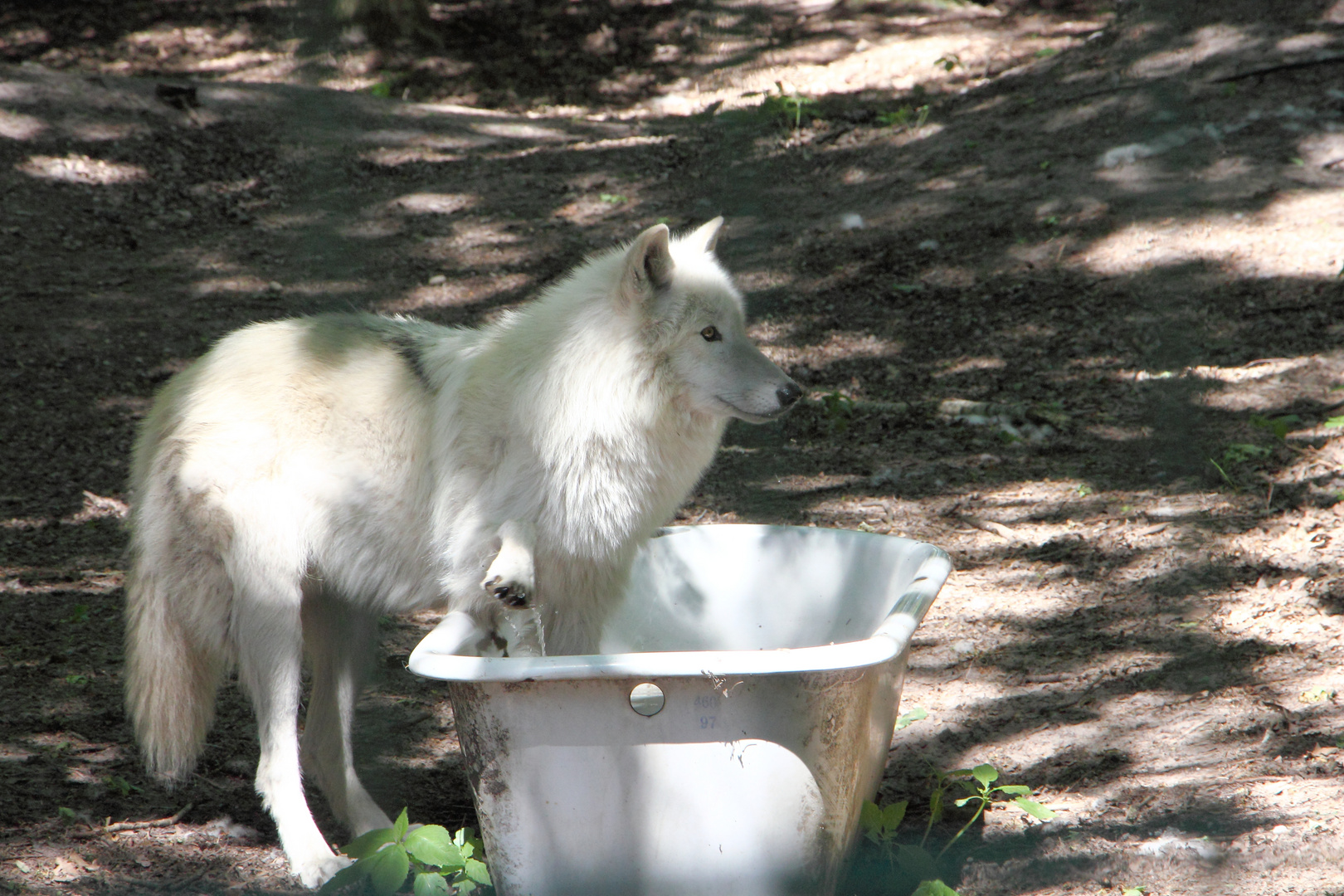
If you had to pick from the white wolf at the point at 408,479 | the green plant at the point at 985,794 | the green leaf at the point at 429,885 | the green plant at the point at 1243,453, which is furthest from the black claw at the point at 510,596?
the green plant at the point at 1243,453

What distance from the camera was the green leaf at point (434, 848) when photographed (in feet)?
7.73

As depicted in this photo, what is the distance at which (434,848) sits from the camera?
93.7 inches

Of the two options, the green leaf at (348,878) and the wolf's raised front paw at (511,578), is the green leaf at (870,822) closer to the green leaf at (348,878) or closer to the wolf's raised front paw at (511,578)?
the wolf's raised front paw at (511,578)

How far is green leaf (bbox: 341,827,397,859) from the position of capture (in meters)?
2.41

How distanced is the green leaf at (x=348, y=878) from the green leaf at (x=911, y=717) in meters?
1.58

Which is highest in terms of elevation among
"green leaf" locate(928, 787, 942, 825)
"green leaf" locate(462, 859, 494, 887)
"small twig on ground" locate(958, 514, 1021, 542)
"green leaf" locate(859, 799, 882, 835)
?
"green leaf" locate(462, 859, 494, 887)

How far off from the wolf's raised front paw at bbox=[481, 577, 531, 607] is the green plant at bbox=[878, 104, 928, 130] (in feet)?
20.9

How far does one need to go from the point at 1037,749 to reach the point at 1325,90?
5.60 meters

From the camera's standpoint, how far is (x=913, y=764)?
326 cm

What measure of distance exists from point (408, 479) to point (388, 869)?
1.03 metres

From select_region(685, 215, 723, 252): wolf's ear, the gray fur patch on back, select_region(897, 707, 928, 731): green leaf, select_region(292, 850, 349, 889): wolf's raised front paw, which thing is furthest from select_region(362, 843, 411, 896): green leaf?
select_region(685, 215, 723, 252): wolf's ear

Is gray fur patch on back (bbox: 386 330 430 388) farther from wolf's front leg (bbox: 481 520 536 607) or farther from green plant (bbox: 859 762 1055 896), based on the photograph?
green plant (bbox: 859 762 1055 896)

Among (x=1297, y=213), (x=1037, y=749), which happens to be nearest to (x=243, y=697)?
(x=1037, y=749)

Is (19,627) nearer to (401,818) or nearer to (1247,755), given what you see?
(401,818)
